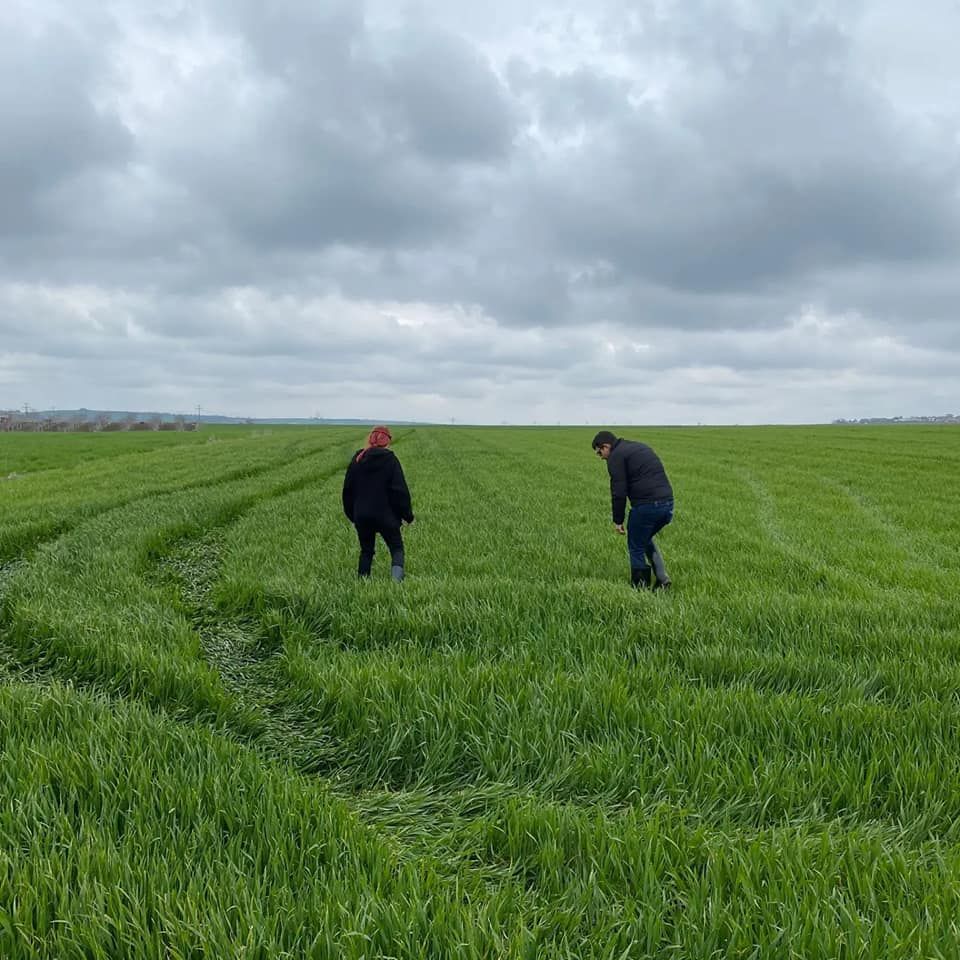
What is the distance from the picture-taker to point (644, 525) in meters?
7.68

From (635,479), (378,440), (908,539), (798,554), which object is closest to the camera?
(378,440)

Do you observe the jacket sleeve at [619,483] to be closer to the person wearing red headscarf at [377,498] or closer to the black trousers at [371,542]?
the person wearing red headscarf at [377,498]

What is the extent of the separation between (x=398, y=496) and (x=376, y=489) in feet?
1.03

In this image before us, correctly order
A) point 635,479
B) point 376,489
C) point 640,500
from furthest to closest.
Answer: point 635,479, point 640,500, point 376,489

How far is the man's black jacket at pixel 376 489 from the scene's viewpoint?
7.57 meters

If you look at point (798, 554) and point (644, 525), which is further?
point (798, 554)

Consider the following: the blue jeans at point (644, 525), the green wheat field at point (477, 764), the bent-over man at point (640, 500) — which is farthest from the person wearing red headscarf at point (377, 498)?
the blue jeans at point (644, 525)

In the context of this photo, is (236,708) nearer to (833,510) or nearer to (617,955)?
(617,955)

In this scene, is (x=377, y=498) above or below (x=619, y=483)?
below

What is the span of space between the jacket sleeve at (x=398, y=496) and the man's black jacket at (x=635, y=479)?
283cm

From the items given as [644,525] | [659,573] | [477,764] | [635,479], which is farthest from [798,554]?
[477,764]

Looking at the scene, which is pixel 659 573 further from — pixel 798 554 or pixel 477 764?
pixel 477 764

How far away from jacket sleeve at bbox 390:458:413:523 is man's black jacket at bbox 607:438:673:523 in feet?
9.29

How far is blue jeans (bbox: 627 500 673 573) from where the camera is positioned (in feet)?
25.1
